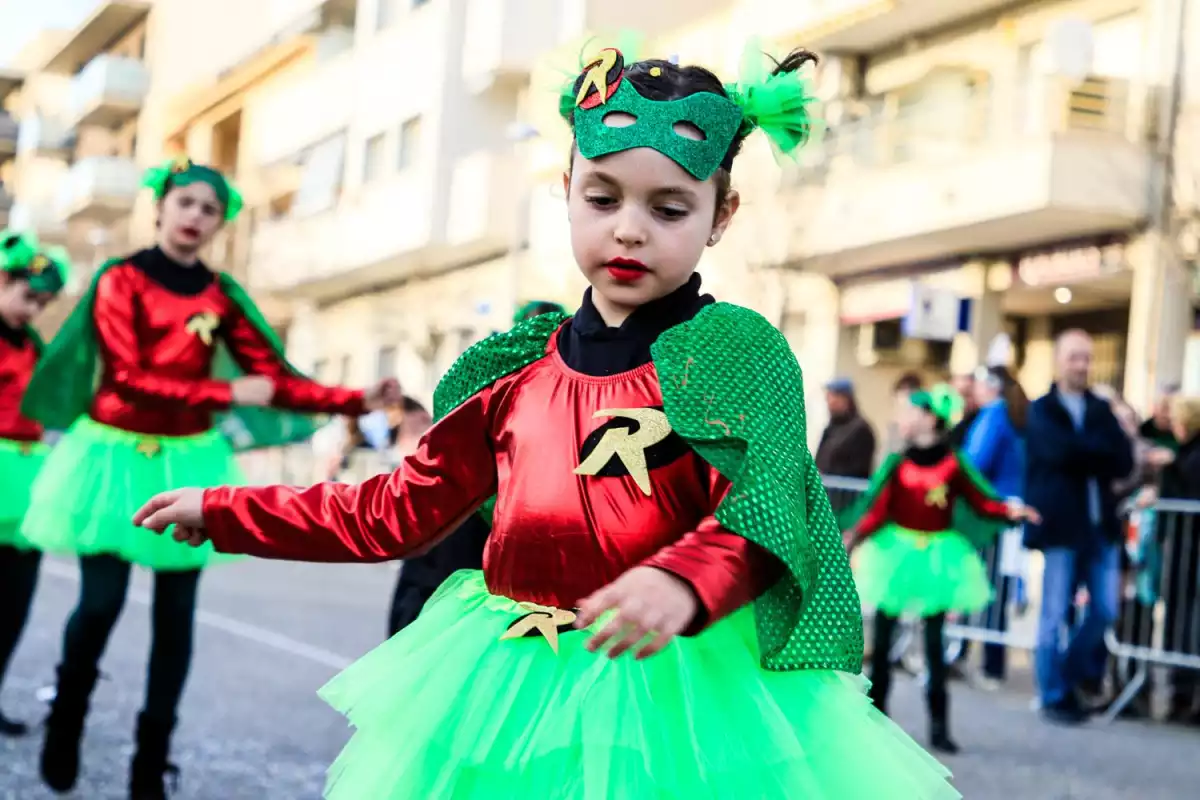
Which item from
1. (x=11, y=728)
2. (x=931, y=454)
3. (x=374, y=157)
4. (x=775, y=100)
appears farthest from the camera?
(x=374, y=157)

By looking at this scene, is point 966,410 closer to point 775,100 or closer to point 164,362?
point 164,362

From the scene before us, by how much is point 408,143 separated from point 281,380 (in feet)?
A: 88.7

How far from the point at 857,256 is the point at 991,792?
559 inches

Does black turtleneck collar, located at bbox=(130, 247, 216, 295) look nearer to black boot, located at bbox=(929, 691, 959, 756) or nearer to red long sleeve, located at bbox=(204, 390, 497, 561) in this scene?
red long sleeve, located at bbox=(204, 390, 497, 561)

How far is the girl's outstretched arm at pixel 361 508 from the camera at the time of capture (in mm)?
3082

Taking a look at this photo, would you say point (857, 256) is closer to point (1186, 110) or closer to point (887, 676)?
point (1186, 110)

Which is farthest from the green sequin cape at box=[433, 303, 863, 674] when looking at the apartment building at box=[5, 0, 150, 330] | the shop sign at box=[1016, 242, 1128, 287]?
the apartment building at box=[5, 0, 150, 330]

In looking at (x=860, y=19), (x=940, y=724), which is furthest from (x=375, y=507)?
(x=860, y=19)

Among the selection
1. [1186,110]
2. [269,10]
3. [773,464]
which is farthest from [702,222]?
[269,10]

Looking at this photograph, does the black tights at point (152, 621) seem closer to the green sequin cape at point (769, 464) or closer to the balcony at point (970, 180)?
the green sequin cape at point (769, 464)

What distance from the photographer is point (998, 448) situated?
36.6ft

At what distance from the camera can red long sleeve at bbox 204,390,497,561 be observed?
3082 mm

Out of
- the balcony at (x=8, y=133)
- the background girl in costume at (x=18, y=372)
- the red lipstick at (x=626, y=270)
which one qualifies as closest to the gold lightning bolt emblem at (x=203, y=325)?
the background girl in costume at (x=18, y=372)

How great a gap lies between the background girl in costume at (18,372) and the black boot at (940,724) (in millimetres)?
4085
